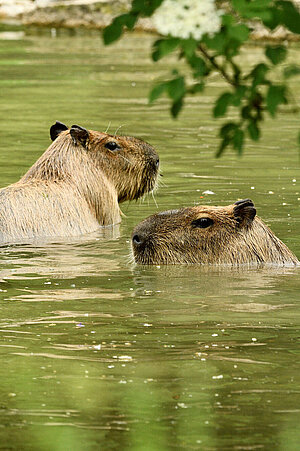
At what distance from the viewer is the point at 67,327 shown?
7.04 m

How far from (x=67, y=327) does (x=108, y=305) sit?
2.32 ft

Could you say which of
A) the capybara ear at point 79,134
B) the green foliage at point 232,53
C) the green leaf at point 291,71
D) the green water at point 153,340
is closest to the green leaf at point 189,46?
the green foliage at point 232,53

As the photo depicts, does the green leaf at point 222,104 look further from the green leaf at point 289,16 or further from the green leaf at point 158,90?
the green leaf at point 289,16

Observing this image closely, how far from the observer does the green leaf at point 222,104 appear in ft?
13.8

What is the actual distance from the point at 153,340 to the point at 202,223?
2.41 m

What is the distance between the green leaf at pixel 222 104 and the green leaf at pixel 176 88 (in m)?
0.18

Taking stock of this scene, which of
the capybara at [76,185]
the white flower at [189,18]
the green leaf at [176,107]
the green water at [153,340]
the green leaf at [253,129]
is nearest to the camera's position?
the white flower at [189,18]

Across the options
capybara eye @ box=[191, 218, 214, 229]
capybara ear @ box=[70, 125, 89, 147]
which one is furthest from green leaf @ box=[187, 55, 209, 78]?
capybara ear @ box=[70, 125, 89, 147]

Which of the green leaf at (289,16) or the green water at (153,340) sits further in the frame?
the green water at (153,340)

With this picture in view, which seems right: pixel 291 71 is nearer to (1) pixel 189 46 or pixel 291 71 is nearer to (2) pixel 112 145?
(1) pixel 189 46

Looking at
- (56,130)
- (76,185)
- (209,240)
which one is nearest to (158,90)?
(209,240)

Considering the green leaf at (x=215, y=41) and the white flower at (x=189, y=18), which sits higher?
the white flower at (x=189, y=18)

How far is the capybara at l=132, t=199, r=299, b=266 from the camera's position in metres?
8.91

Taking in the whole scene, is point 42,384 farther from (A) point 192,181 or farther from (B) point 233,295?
(A) point 192,181
